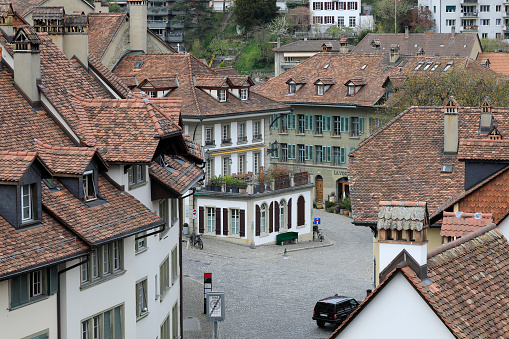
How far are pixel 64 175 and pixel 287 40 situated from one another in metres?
115

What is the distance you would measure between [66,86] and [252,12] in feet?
373

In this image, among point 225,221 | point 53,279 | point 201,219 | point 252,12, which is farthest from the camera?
point 252,12

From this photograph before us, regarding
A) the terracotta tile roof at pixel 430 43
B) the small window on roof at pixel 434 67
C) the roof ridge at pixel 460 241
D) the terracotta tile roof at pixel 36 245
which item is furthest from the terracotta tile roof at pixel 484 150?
the terracotta tile roof at pixel 430 43

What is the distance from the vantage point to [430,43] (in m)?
113

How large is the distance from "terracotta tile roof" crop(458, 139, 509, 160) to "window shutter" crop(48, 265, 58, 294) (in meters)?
14.0

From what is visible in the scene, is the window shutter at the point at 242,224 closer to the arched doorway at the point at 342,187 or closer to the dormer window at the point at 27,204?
the arched doorway at the point at 342,187

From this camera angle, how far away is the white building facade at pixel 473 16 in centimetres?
14962

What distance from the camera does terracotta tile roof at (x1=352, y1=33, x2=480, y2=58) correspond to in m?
109

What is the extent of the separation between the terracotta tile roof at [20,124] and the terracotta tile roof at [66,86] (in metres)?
0.41

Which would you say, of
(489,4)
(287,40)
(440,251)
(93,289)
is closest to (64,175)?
(93,289)

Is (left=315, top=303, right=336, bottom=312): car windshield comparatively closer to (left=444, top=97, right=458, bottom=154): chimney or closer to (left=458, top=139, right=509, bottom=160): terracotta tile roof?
(left=444, top=97, right=458, bottom=154): chimney

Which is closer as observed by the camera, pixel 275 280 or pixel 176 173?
pixel 176 173

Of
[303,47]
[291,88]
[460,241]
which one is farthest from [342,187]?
[460,241]

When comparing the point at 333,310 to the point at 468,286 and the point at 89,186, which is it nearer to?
the point at 89,186
